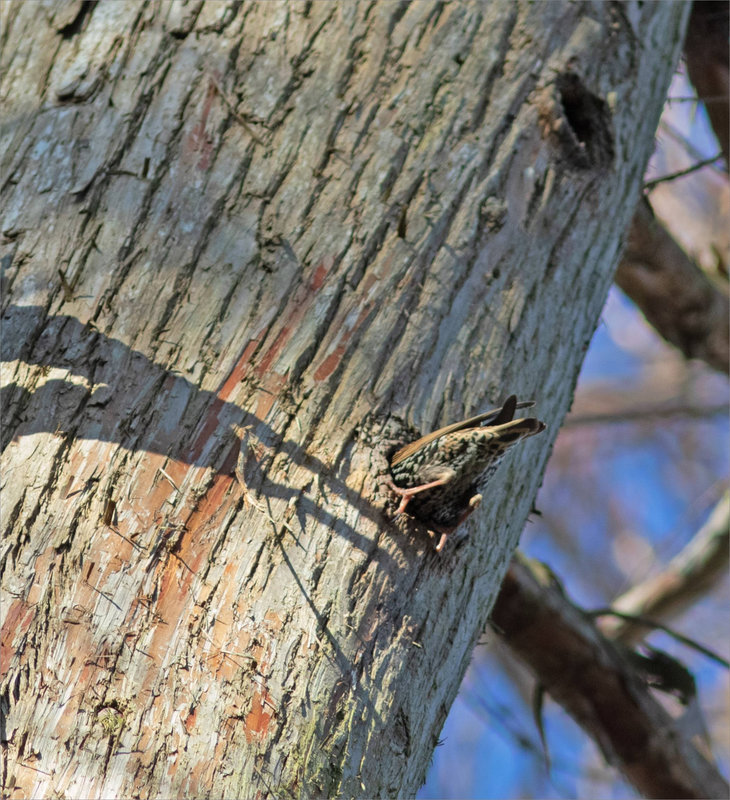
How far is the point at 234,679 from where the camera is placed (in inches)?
49.2

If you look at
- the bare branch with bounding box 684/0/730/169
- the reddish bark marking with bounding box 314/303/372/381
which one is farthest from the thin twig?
the reddish bark marking with bounding box 314/303/372/381

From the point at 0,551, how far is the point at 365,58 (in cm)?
131

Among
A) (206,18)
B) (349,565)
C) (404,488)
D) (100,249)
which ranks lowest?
(349,565)

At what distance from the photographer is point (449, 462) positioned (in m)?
1.54

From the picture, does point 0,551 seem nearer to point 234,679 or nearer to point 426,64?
point 234,679

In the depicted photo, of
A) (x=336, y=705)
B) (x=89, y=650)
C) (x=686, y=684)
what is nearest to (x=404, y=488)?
(x=336, y=705)

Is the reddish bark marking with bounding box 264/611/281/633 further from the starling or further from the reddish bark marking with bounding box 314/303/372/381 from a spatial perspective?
the reddish bark marking with bounding box 314/303/372/381

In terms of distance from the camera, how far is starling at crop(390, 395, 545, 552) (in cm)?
150

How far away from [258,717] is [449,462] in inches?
22.5


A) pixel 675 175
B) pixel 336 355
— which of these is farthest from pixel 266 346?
pixel 675 175

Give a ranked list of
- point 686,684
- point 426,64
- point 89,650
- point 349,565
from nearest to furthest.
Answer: point 89,650
point 349,565
point 426,64
point 686,684

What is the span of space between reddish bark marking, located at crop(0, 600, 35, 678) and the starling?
642 millimetres

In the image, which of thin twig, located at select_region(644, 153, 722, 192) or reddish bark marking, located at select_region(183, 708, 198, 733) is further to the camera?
thin twig, located at select_region(644, 153, 722, 192)

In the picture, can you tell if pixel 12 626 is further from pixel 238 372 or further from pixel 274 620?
pixel 238 372
